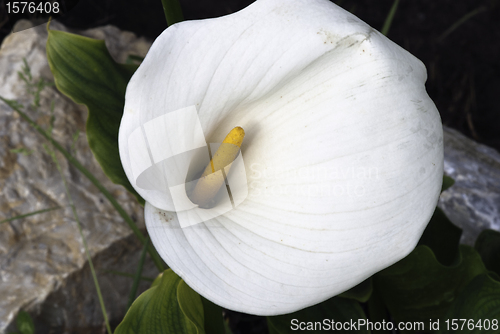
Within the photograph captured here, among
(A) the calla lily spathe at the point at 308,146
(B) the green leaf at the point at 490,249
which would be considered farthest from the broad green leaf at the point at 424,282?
(A) the calla lily spathe at the point at 308,146

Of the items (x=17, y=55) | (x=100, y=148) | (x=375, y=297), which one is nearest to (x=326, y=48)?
(x=100, y=148)

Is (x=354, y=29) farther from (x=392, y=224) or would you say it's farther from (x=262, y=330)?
(x=262, y=330)

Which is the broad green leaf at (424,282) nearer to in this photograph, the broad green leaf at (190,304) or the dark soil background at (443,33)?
the broad green leaf at (190,304)

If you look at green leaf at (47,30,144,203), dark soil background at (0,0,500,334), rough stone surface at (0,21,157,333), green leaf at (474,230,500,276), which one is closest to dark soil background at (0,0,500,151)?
dark soil background at (0,0,500,334)

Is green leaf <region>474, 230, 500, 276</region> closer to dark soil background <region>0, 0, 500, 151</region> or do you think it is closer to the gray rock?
the gray rock

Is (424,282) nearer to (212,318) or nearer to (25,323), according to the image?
(212,318)
